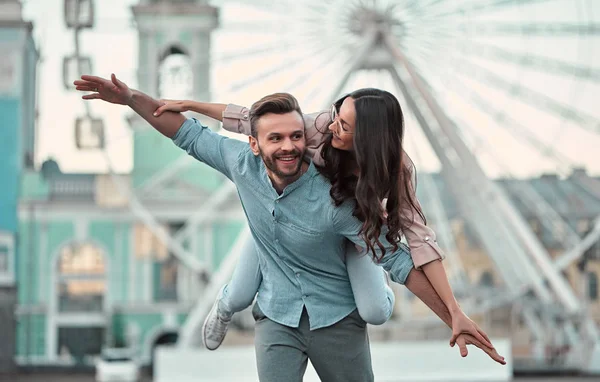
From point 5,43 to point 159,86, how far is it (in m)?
6.53

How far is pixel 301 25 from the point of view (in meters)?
15.6

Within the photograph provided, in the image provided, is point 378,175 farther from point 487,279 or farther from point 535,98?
point 487,279

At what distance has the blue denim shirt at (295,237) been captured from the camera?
2562mm

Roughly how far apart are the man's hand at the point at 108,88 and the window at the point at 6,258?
1789cm

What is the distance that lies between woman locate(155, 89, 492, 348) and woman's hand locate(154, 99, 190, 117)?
379 mm

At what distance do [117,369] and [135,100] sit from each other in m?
15.7

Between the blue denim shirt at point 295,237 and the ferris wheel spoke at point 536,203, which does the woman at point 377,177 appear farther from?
the ferris wheel spoke at point 536,203

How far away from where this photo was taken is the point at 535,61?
51.0 ft

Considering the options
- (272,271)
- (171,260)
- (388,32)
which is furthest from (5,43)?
(272,271)

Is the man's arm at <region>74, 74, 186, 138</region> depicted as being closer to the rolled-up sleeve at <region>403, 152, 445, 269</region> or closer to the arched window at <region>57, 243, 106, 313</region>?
the rolled-up sleeve at <region>403, 152, 445, 269</region>

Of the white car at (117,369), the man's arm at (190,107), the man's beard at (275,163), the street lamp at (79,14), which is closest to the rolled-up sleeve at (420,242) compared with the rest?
the man's beard at (275,163)

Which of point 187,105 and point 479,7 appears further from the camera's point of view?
point 479,7

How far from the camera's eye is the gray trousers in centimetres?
261

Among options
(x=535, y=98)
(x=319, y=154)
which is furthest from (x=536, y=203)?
(x=319, y=154)
